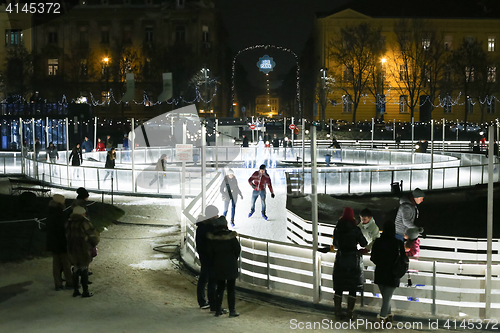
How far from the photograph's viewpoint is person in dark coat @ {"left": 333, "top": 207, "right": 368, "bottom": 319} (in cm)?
773

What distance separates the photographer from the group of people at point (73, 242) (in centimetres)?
891

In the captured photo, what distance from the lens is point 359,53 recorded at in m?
69.6

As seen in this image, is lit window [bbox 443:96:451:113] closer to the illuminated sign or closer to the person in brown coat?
the illuminated sign

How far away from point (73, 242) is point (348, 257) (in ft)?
13.6

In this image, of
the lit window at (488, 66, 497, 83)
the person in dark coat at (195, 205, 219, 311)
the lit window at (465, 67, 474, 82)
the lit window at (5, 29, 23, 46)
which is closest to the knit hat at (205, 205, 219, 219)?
the person in dark coat at (195, 205, 219, 311)

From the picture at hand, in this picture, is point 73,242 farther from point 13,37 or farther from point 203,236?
point 13,37

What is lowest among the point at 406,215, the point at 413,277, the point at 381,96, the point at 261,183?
the point at 413,277

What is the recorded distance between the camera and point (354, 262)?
781 centimetres

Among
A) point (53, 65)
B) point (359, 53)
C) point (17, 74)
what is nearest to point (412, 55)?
point (359, 53)

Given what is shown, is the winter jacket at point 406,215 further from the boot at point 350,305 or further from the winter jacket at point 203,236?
the winter jacket at point 203,236

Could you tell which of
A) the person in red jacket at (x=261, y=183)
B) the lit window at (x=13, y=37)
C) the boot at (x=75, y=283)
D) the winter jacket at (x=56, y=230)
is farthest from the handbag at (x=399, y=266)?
the lit window at (x=13, y=37)

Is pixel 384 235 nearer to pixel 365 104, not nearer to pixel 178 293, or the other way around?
pixel 178 293

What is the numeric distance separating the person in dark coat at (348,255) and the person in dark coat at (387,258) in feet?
0.92

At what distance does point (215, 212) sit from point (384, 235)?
94.7 inches
